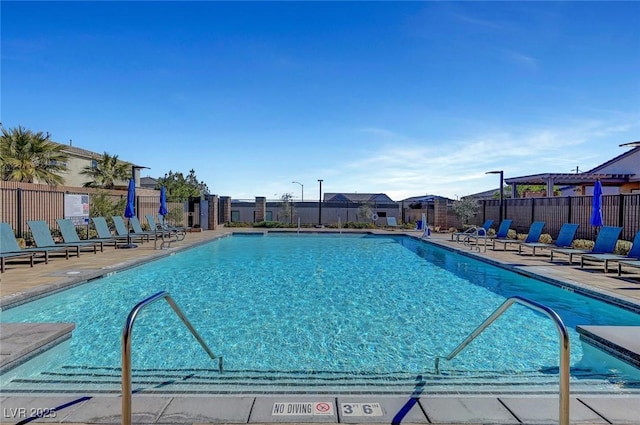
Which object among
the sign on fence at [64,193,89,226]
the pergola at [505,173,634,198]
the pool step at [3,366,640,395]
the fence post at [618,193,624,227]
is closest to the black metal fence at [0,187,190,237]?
the sign on fence at [64,193,89,226]

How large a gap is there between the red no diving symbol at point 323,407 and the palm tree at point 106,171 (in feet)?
73.8

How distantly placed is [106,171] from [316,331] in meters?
20.9

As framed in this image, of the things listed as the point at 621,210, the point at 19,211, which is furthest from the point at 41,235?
the point at 621,210

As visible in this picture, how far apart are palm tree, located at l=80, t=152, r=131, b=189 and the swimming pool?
15.0 metres

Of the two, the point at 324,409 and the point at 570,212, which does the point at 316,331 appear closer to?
the point at 324,409

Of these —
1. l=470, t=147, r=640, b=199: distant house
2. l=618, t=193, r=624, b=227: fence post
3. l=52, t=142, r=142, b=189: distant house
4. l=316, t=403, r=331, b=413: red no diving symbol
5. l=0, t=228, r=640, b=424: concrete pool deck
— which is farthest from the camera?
l=52, t=142, r=142, b=189: distant house

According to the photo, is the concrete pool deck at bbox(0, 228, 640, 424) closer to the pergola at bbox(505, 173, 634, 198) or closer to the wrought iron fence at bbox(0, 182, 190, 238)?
the wrought iron fence at bbox(0, 182, 190, 238)

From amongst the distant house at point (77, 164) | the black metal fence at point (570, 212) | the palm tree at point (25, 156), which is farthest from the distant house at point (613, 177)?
the distant house at point (77, 164)

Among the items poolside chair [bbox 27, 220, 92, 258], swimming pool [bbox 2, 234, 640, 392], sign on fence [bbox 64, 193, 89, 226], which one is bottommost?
swimming pool [bbox 2, 234, 640, 392]

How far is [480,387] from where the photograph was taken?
3.19m

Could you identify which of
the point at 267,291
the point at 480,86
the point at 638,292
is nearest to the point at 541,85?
the point at 480,86

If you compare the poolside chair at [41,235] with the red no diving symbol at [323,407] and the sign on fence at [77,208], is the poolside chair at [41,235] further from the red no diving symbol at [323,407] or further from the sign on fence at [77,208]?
the red no diving symbol at [323,407]

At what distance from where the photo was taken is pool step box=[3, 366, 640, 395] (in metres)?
3.07

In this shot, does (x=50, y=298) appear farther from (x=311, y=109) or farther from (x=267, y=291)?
(x=311, y=109)
